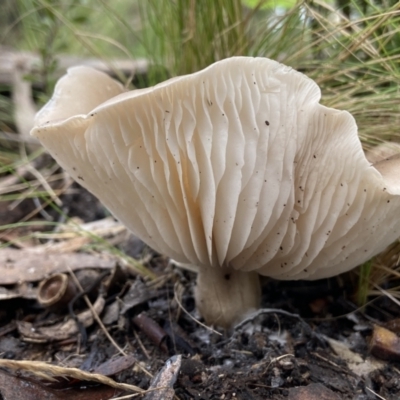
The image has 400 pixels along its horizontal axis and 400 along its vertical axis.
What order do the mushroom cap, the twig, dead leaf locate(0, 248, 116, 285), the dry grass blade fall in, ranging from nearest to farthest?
1. the mushroom cap
2. the dry grass blade
3. the twig
4. dead leaf locate(0, 248, 116, 285)

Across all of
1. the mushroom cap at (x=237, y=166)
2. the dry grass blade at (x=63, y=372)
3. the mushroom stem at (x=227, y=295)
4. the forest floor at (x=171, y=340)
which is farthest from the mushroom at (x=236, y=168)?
the dry grass blade at (x=63, y=372)

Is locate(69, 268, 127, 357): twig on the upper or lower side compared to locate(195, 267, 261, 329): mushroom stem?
lower

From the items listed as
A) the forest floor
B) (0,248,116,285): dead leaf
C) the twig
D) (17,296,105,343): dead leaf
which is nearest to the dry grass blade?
the forest floor

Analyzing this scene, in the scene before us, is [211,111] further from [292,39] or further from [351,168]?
[292,39]

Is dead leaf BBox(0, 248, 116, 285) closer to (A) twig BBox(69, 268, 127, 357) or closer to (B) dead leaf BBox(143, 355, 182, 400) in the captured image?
(A) twig BBox(69, 268, 127, 357)

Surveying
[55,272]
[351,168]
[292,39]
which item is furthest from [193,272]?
[292,39]

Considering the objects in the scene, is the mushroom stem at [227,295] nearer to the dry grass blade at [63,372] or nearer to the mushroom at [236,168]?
the mushroom at [236,168]

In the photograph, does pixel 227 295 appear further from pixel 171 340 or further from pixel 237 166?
pixel 237 166
